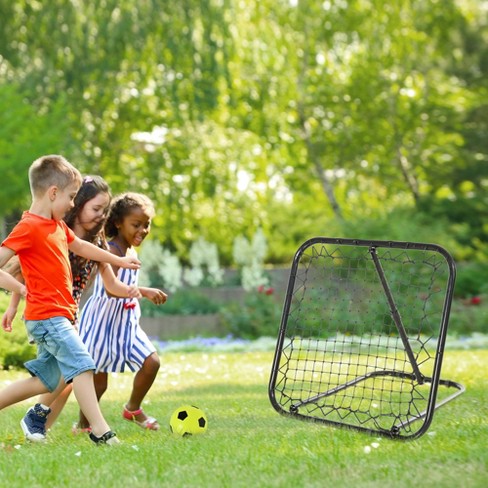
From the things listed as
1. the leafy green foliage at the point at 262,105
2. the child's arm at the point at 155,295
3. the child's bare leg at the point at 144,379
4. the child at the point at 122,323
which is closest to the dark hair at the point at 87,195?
the child at the point at 122,323

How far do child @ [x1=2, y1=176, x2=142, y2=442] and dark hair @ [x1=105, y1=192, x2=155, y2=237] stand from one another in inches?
6.2

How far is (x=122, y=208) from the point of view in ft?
18.0

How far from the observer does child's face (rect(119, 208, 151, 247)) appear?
5461mm

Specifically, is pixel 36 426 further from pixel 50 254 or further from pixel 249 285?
pixel 249 285

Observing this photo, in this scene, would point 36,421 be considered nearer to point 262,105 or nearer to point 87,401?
point 87,401

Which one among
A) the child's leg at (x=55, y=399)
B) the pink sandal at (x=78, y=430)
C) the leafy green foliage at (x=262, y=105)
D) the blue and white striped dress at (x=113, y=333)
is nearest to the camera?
the child's leg at (x=55, y=399)

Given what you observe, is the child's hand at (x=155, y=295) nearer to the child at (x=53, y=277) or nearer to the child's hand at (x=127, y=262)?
the child's hand at (x=127, y=262)

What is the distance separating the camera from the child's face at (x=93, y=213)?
17.3 feet

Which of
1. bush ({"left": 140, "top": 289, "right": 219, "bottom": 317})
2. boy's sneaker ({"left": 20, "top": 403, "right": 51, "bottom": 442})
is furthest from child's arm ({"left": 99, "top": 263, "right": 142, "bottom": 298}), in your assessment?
bush ({"left": 140, "top": 289, "right": 219, "bottom": 317})

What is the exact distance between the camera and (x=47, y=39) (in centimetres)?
1756

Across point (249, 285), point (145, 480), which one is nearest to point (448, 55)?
point (249, 285)

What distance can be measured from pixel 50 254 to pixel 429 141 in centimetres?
1833

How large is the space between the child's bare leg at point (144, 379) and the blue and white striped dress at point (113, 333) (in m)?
0.03

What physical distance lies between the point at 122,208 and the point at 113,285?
0.50 metres
